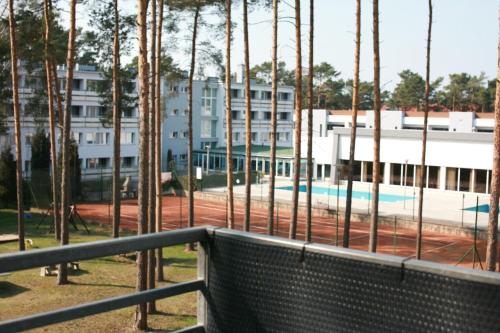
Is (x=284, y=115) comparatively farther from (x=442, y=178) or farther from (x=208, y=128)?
(x=442, y=178)

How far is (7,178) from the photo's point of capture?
3166cm

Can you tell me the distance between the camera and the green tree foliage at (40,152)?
36125 millimetres

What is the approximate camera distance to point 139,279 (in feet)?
42.6

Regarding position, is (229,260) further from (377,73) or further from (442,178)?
(442,178)

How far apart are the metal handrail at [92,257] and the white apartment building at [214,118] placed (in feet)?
160

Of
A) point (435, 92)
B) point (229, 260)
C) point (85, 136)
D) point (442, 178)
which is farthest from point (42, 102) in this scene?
point (435, 92)

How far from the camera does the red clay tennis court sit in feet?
78.1

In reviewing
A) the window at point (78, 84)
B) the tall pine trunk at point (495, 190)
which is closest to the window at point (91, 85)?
the window at point (78, 84)

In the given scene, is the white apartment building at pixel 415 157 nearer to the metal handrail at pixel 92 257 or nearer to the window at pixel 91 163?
the window at pixel 91 163

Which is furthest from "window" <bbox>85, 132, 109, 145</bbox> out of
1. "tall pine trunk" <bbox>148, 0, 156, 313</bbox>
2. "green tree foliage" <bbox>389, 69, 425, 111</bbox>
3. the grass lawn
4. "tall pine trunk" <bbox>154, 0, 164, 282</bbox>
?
"green tree foliage" <bbox>389, 69, 425, 111</bbox>

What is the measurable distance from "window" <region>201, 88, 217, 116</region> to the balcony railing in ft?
182

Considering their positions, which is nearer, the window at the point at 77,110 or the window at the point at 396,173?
the window at the point at 396,173

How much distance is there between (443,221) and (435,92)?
170 feet

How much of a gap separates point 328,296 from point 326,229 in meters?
26.5
